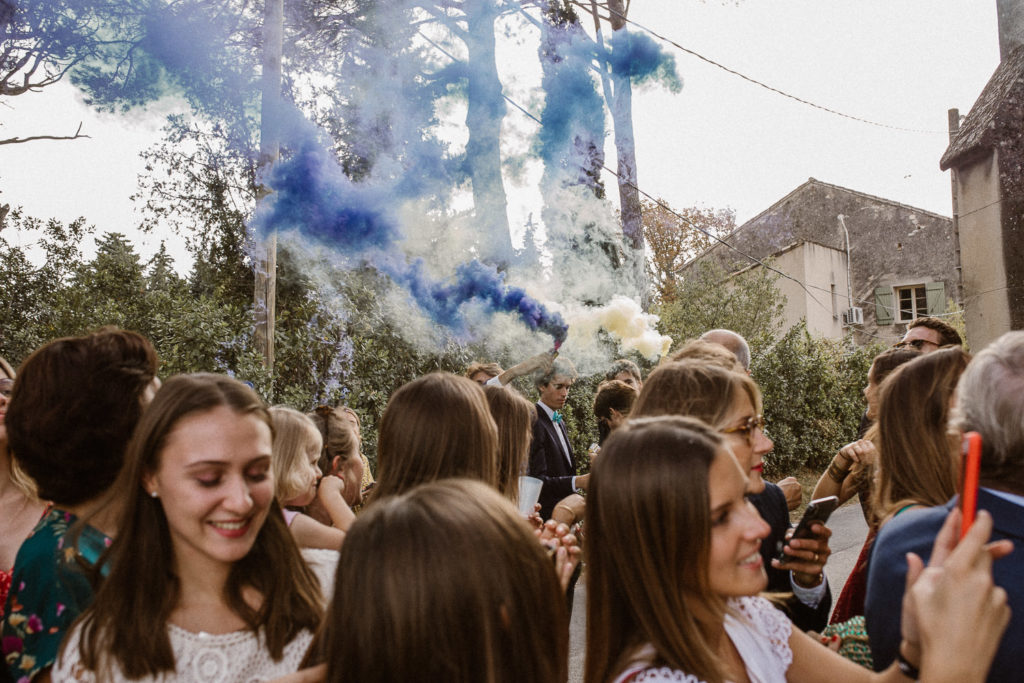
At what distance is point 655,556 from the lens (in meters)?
1.50

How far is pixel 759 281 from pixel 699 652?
45.7 feet

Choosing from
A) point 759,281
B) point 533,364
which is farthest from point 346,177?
point 759,281

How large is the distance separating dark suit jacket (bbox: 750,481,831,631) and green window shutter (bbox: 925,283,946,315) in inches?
1067

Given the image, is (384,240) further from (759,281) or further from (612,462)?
(759,281)

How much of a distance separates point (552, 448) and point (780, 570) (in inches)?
84.3

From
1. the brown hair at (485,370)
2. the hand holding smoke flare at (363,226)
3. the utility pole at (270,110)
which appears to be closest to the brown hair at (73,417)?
the brown hair at (485,370)

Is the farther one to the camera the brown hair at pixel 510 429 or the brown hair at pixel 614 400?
the brown hair at pixel 614 400

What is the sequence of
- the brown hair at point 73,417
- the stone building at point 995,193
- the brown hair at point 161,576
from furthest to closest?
the stone building at point 995,193 < the brown hair at point 73,417 < the brown hair at point 161,576

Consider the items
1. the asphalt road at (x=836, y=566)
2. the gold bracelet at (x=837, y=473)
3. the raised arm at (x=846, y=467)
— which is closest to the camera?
the raised arm at (x=846, y=467)

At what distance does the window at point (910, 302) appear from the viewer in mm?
27047

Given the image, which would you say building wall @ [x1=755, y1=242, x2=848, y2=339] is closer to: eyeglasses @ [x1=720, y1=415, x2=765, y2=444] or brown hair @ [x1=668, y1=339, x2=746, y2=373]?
brown hair @ [x1=668, y1=339, x2=746, y2=373]

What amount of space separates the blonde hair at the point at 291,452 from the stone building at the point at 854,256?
2370cm

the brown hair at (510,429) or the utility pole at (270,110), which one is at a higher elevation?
the utility pole at (270,110)

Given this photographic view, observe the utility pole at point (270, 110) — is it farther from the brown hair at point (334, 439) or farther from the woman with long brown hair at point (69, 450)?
the woman with long brown hair at point (69, 450)
